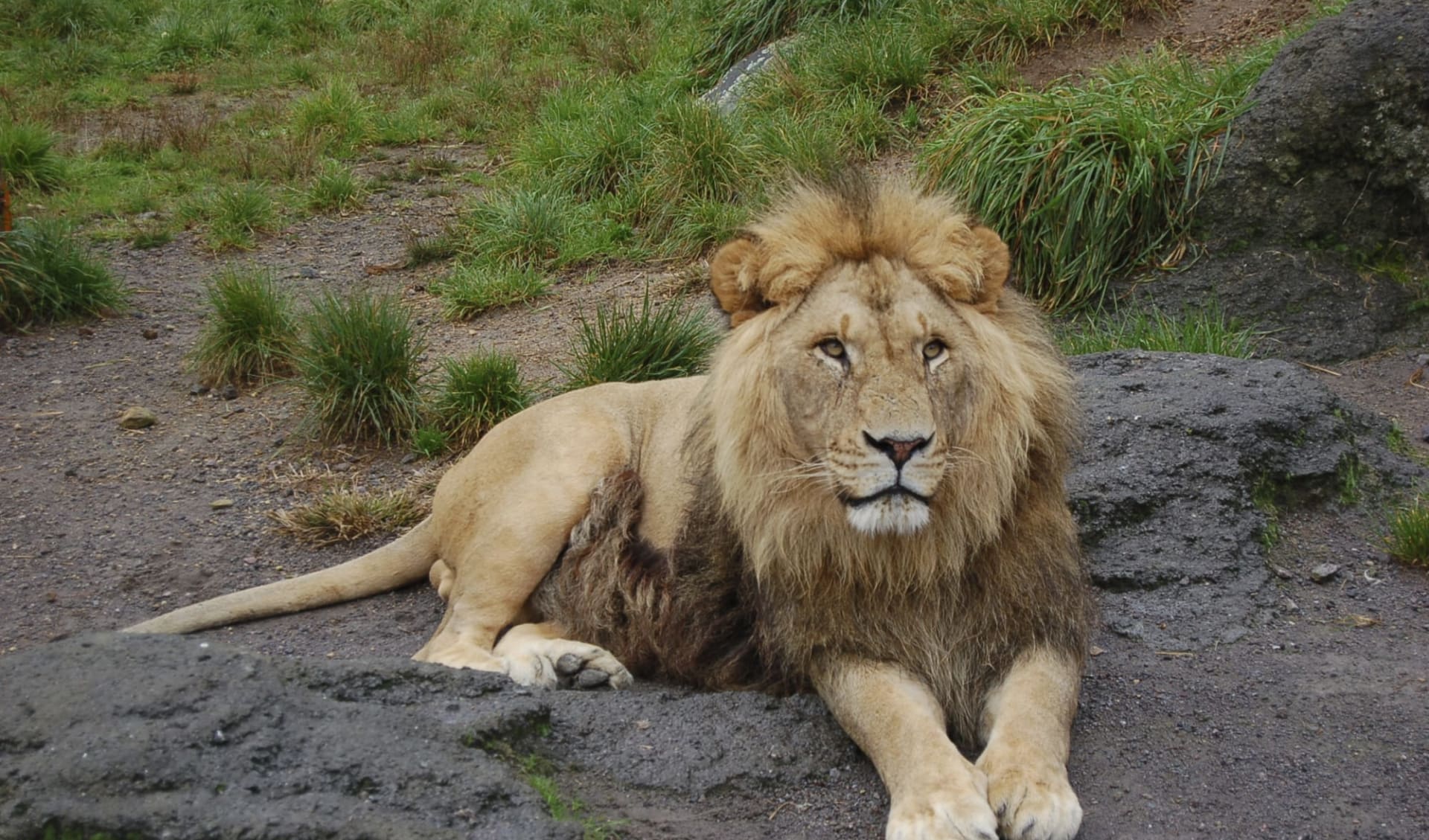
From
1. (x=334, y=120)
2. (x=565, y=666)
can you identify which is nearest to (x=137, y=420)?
(x=565, y=666)

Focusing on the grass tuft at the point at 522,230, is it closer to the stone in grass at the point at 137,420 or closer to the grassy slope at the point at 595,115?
the grassy slope at the point at 595,115

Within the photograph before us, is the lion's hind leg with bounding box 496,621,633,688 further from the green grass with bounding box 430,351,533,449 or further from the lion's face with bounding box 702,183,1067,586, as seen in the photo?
the green grass with bounding box 430,351,533,449

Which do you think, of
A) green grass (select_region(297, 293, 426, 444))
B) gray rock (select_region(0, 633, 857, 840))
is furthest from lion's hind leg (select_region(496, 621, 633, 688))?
green grass (select_region(297, 293, 426, 444))

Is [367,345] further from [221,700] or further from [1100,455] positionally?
[221,700]

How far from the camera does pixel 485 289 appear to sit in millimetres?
8633

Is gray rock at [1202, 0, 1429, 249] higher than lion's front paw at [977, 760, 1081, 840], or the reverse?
gray rock at [1202, 0, 1429, 249]

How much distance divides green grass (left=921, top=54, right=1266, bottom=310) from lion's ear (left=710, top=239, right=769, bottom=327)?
386cm

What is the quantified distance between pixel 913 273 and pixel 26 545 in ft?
13.8

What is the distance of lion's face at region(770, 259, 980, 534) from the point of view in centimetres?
325

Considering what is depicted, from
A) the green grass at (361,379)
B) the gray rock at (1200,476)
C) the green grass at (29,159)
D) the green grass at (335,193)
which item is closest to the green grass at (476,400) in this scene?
the green grass at (361,379)

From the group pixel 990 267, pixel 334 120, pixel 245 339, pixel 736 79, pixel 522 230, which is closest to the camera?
pixel 990 267

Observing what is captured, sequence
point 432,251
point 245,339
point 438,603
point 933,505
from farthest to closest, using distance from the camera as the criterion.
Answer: point 432,251 < point 245,339 < point 438,603 < point 933,505

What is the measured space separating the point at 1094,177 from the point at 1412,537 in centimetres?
301

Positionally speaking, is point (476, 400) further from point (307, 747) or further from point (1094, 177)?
point (307, 747)
